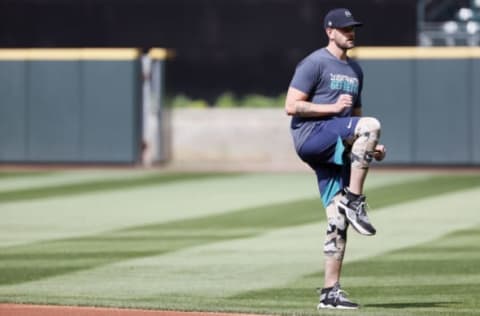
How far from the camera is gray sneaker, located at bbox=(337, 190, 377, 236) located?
366 inches

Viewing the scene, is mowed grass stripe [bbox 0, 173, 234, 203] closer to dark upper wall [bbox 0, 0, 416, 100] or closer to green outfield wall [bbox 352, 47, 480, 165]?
green outfield wall [bbox 352, 47, 480, 165]

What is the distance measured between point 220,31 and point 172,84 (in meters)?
1.56

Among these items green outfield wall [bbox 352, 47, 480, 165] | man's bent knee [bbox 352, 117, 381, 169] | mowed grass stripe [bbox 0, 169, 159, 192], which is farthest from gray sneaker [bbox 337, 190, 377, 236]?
green outfield wall [bbox 352, 47, 480, 165]

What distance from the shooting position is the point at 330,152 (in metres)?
9.52

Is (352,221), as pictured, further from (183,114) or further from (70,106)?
(183,114)

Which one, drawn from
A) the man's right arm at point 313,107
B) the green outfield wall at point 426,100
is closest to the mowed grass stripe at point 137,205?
the green outfield wall at point 426,100

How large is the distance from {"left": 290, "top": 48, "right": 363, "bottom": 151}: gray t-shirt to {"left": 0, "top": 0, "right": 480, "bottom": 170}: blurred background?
19.4m

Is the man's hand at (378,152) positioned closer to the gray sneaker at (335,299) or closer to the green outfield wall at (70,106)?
the gray sneaker at (335,299)

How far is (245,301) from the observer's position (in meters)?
10.6

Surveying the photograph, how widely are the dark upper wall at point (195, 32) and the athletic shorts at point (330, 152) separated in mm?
21918

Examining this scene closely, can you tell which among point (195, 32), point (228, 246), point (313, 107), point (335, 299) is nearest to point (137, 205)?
point (228, 246)

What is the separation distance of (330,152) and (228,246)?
5729mm

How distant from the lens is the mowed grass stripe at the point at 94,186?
2259cm

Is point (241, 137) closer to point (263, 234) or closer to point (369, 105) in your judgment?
point (369, 105)
